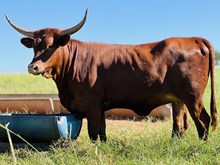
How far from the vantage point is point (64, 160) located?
14.6 ft

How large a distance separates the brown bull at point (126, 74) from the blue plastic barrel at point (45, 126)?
254 millimetres

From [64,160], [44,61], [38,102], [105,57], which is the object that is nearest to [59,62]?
[44,61]

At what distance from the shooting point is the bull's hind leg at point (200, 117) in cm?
558

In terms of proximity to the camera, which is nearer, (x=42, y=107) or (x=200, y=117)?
(x=200, y=117)

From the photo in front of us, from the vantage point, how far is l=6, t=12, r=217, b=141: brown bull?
5.59 metres

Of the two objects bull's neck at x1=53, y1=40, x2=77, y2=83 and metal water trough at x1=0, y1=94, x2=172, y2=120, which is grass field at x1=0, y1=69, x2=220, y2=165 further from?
metal water trough at x1=0, y1=94, x2=172, y2=120

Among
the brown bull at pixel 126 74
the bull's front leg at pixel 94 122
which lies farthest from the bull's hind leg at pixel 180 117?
the bull's front leg at pixel 94 122

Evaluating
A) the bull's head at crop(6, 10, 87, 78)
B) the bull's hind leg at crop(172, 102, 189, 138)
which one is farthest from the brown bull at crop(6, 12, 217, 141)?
the bull's hind leg at crop(172, 102, 189, 138)

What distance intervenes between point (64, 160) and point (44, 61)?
165 cm

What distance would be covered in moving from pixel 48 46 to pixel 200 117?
2.39 metres

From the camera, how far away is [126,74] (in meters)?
5.71

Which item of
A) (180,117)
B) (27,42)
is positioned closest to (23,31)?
(27,42)

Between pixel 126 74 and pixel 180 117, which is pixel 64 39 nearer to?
pixel 126 74

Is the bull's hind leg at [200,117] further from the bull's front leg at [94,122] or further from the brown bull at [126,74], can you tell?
the bull's front leg at [94,122]
